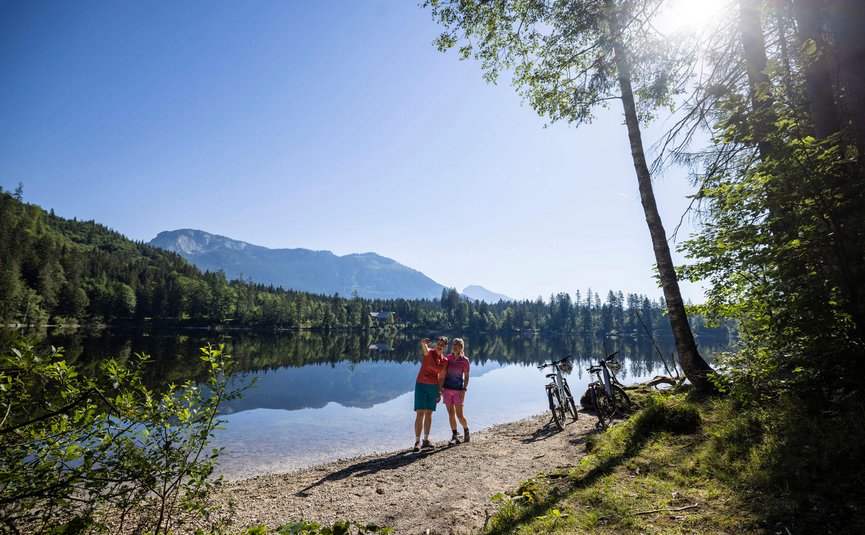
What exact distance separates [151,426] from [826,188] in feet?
25.7

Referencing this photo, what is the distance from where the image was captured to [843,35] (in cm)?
502

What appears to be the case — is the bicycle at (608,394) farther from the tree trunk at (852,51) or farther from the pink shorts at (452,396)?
the tree trunk at (852,51)

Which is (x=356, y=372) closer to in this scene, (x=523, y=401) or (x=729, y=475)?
(x=523, y=401)

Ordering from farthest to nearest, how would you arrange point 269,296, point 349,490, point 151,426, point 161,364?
point 269,296, point 161,364, point 349,490, point 151,426

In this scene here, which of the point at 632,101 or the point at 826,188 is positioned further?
the point at 632,101

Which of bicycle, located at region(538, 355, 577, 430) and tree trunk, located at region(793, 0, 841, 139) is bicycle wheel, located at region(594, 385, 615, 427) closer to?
bicycle, located at region(538, 355, 577, 430)

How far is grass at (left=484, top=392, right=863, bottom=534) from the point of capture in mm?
3834

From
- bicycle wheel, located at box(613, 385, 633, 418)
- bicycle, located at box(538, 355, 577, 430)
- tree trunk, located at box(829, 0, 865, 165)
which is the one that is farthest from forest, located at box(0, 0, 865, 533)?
bicycle, located at box(538, 355, 577, 430)

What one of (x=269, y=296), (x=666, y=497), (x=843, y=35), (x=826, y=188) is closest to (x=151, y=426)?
(x=666, y=497)

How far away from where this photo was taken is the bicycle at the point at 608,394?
35.9ft

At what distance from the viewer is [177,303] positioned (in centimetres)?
11750

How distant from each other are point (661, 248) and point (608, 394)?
14.3ft

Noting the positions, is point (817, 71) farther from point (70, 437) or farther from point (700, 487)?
point (70, 437)

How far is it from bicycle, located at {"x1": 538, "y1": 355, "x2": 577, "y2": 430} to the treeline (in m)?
24.4
